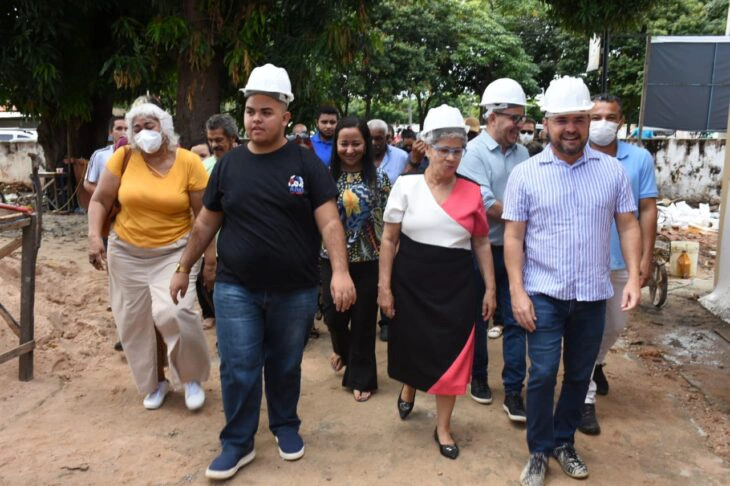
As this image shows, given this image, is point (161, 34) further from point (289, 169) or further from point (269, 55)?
point (289, 169)

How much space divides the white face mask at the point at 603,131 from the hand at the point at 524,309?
4.25 feet

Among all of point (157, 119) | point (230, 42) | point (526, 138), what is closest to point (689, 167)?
point (526, 138)

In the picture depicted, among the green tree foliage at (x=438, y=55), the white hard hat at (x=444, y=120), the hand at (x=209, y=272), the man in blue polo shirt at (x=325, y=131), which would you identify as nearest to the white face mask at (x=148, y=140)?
the hand at (x=209, y=272)

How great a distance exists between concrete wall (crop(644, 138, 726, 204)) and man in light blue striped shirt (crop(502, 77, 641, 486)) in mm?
12566

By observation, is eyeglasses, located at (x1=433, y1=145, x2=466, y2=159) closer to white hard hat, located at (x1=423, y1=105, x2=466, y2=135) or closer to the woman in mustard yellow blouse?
white hard hat, located at (x1=423, y1=105, x2=466, y2=135)

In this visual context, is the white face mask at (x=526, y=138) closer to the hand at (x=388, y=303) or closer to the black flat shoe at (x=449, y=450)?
the hand at (x=388, y=303)

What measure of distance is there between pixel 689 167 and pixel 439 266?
13295 mm

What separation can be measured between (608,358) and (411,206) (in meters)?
2.76

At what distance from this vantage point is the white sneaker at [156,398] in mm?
4184

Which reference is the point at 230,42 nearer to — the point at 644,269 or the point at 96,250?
the point at 96,250

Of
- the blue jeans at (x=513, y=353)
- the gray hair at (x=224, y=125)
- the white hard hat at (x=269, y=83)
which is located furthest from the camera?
the gray hair at (x=224, y=125)

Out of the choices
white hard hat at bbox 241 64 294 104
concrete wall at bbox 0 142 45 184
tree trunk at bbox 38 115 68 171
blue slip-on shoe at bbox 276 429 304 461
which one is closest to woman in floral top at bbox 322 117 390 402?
blue slip-on shoe at bbox 276 429 304 461

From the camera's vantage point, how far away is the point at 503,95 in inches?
161

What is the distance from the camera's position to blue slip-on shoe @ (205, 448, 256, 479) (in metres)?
3.26
